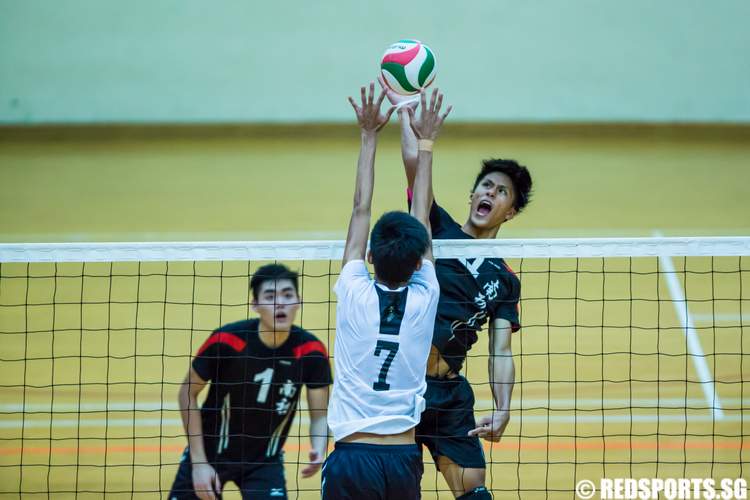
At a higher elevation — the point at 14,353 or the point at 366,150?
the point at 366,150

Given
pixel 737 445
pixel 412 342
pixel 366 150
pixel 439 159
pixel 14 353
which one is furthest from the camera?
pixel 439 159

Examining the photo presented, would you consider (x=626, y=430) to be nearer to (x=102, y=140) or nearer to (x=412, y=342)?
(x=412, y=342)

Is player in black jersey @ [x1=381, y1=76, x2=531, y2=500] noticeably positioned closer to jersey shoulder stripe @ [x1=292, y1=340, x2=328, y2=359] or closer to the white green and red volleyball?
the white green and red volleyball

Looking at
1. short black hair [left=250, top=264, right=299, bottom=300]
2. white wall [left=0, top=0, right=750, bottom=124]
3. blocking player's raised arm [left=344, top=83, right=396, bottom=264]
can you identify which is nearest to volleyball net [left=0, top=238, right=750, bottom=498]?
short black hair [left=250, top=264, right=299, bottom=300]

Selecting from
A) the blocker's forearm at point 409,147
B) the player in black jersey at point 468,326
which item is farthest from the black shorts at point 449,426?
the blocker's forearm at point 409,147

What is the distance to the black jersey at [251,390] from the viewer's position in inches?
212

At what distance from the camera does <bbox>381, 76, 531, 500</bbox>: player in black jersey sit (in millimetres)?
4676

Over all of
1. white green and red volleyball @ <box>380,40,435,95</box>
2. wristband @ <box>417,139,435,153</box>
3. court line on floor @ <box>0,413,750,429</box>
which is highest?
white green and red volleyball @ <box>380,40,435,95</box>

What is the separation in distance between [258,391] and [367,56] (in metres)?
8.78

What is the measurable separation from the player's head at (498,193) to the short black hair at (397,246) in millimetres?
1176

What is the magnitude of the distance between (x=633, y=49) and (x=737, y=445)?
753 cm

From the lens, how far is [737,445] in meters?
7.47

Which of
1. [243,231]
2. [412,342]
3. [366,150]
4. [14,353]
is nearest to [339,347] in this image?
[412,342]

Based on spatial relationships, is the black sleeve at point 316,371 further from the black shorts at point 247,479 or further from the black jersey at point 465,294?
the black jersey at point 465,294
